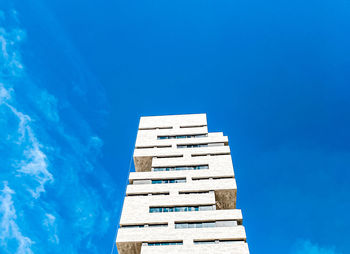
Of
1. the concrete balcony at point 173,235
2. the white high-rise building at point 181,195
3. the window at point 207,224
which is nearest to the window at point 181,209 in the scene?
the white high-rise building at point 181,195

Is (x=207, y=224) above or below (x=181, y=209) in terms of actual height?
below

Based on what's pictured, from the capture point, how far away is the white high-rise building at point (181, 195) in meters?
A: 38.5

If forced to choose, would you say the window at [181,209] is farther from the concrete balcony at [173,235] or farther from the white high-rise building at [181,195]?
the concrete balcony at [173,235]

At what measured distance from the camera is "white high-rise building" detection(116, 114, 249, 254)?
3850cm

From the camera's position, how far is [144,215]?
4247 cm

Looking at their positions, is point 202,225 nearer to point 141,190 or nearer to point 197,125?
point 141,190

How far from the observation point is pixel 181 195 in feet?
149

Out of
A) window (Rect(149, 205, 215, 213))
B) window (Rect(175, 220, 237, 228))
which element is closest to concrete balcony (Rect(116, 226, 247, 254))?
window (Rect(175, 220, 237, 228))

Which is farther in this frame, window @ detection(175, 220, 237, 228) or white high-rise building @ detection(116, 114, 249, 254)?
window @ detection(175, 220, 237, 228)

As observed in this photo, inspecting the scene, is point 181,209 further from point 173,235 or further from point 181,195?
point 173,235

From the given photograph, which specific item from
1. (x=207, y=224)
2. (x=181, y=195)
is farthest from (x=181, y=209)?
(x=207, y=224)

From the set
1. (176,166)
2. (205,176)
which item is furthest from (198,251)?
(176,166)

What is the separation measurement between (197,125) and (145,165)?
46.6ft

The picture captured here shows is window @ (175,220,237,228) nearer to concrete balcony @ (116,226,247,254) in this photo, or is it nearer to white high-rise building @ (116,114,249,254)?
white high-rise building @ (116,114,249,254)
